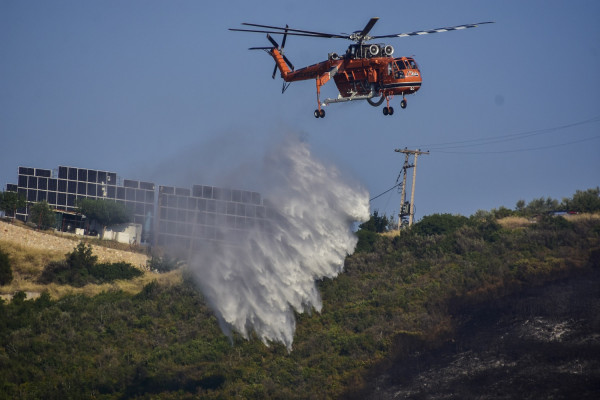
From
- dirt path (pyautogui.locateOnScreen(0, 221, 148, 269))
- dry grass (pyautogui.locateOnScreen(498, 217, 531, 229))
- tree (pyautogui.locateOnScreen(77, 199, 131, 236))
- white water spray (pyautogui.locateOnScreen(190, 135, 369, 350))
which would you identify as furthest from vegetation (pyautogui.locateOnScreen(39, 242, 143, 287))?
dry grass (pyautogui.locateOnScreen(498, 217, 531, 229))

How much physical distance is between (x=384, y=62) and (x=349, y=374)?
18.2 metres

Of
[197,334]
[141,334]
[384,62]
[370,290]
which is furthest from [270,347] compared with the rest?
[384,62]

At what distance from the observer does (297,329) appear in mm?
58500

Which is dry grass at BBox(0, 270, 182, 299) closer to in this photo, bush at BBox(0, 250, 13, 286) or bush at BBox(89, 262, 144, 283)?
bush at BBox(0, 250, 13, 286)

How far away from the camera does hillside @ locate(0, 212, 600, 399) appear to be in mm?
50188

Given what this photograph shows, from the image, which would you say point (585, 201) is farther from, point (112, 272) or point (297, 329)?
point (112, 272)

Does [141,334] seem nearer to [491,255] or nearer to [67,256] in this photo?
[67,256]

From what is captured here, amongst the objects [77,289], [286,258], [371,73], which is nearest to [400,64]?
[371,73]

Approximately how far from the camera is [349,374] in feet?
166

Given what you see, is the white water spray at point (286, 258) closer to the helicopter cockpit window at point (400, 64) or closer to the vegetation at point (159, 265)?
the helicopter cockpit window at point (400, 64)

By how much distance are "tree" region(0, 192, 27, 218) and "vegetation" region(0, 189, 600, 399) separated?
2688 cm

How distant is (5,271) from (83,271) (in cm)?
672

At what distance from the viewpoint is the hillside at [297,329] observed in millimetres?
50188

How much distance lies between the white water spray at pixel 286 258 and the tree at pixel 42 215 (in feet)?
154
